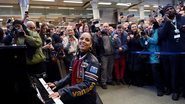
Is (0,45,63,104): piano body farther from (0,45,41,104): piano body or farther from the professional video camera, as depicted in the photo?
the professional video camera

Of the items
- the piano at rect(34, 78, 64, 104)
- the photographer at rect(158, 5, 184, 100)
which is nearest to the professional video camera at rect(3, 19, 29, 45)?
the piano at rect(34, 78, 64, 104)

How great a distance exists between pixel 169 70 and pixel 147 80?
1.33 m

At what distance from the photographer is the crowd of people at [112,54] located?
2.12 metres

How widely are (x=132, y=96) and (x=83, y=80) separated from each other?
3212 mm

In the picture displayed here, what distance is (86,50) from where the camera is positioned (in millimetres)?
2143

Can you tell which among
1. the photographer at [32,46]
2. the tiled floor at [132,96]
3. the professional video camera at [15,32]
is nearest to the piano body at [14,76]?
the professional video camera at [15,32]

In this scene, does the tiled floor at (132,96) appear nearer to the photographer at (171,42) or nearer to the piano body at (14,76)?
the photographer at (171,42)

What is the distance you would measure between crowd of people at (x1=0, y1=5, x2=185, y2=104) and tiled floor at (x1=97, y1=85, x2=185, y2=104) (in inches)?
6.7

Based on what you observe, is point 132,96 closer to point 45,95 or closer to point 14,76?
point 45,95

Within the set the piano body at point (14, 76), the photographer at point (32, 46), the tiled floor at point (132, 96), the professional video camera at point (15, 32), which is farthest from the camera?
the tiled floor at point (132, 96)

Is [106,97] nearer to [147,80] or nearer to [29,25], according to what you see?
[147,80]

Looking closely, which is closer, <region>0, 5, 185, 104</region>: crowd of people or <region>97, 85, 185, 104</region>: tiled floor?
<region>0, 5, 185, 104</region>: crowd of people

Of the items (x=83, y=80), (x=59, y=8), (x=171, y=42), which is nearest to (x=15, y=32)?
(x=83, y=80)

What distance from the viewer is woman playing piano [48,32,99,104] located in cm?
188
